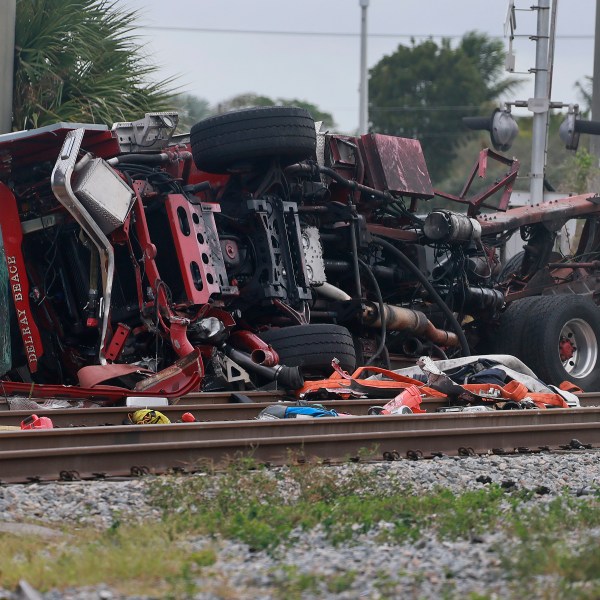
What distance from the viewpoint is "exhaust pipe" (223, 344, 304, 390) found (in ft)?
38.1

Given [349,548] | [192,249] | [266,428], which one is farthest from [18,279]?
[349,548]

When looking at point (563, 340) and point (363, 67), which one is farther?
point (363, 67)

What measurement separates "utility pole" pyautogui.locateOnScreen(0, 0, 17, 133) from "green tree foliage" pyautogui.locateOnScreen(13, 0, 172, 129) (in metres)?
0.28

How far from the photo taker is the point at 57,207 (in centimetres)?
1140

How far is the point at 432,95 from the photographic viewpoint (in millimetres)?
75625

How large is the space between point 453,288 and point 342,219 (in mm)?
1890

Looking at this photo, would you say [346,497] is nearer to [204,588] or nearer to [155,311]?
[204,588]

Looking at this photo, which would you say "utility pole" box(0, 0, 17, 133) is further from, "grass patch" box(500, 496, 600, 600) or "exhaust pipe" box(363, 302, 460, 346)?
"grass patch" box(500, 496, 600, 600)

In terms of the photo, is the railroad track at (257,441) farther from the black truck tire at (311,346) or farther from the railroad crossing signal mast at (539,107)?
the railroad crossing signal mast at (539,107)

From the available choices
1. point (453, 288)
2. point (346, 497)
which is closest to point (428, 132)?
point (453, 288)

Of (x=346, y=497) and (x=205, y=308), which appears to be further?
(x=205, y=308)

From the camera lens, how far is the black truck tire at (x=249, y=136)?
12211 mm

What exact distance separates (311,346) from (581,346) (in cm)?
395

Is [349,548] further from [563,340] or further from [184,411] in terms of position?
[563,340]
